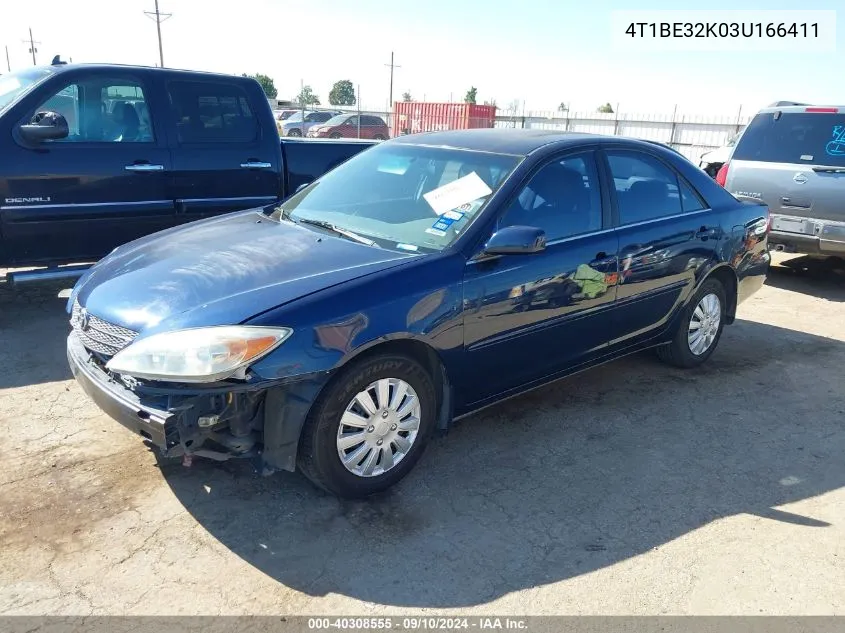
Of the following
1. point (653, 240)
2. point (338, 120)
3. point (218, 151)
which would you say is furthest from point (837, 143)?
point (338, 120)

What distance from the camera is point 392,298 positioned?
302 cm

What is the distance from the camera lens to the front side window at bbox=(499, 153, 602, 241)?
11.9 feet

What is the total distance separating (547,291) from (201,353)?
1.89m

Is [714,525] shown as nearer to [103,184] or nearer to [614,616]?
[614,616]

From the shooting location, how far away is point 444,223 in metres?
3.51

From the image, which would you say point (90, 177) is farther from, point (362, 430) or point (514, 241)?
point (514, 241)

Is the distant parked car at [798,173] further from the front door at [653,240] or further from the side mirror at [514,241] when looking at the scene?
the side mirror at [514,241]

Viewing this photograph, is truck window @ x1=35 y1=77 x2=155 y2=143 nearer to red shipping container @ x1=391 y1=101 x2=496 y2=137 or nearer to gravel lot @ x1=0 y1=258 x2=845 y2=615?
gravel lot @ x1=0 y1=258 x2=845 y2=615

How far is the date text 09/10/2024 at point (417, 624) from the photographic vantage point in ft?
8.13

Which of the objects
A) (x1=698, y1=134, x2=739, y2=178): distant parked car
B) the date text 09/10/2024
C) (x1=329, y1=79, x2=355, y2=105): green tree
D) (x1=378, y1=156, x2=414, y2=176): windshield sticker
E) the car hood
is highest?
(x1=329, y1=79, x2=355, y2=105): green tree

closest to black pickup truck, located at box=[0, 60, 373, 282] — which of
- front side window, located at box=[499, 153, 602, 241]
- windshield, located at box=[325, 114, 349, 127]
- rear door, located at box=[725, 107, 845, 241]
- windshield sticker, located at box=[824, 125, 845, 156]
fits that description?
front side window, located at box=[499, 153, 602, 241]

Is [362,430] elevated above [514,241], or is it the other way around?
[514,241]

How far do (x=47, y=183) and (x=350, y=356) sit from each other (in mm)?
3766

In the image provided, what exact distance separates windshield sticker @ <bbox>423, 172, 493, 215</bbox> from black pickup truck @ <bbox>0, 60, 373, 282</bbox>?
304 centimetres
